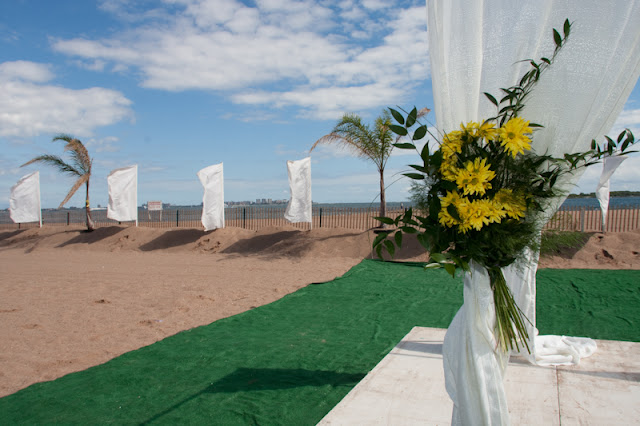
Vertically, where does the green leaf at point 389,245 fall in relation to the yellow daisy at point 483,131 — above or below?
below

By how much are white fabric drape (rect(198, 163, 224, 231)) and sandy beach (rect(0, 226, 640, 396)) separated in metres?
0.69

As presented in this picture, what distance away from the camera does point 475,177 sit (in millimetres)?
1728

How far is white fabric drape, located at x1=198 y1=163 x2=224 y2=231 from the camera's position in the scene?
47.0 feet

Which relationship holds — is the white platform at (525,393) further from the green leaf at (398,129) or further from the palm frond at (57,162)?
the palm frond at (57,162)

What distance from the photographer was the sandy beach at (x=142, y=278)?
16.1 ft

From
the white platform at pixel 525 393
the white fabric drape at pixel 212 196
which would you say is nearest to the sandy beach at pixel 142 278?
the white fabric drape at pixel 212 196

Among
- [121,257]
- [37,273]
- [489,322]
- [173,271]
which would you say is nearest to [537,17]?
[489,322]

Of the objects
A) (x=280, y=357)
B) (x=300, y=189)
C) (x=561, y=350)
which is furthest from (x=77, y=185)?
(x=561, y=350)

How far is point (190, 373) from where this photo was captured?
3930 millimetres

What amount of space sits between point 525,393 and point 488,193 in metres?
1.67

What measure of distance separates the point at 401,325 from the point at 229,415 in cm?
296

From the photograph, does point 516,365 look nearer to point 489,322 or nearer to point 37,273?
point 489,322

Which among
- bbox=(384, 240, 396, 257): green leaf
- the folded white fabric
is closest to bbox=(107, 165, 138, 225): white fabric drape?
the folded white fabric

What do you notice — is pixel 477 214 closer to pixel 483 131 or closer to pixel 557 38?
pixel 483 131
